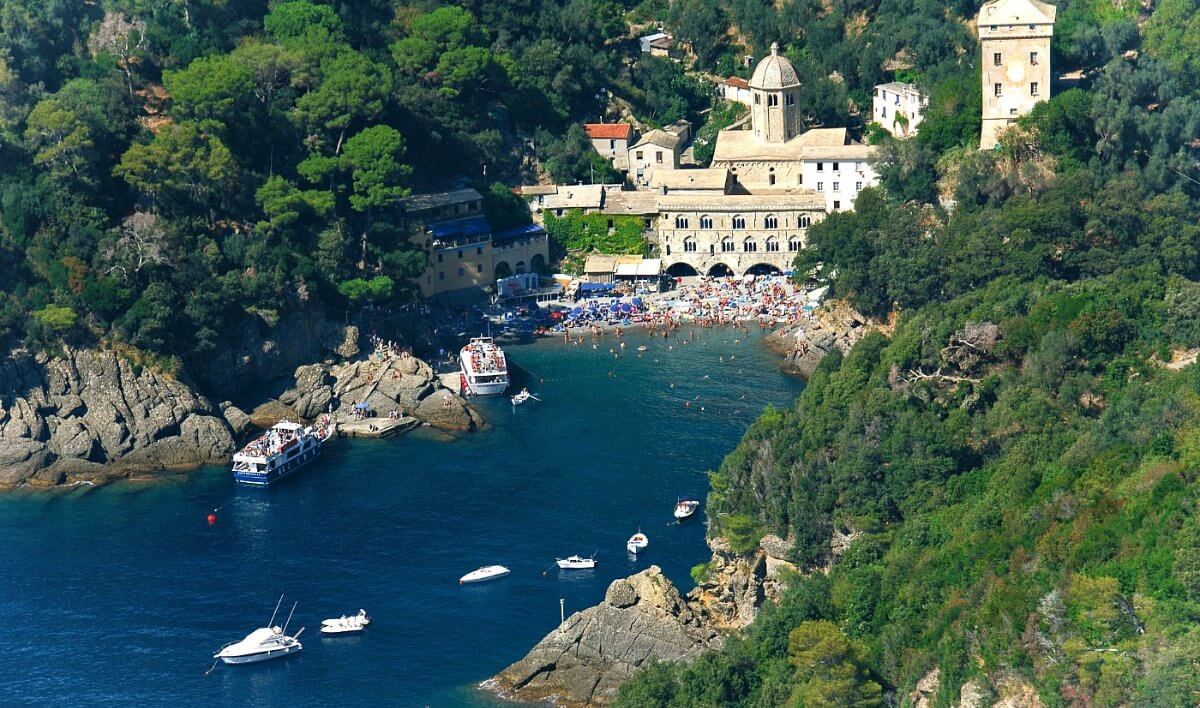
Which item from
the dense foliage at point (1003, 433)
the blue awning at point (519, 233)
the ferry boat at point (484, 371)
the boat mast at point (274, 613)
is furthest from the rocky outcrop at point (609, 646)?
the blue awning at point (519, 233)

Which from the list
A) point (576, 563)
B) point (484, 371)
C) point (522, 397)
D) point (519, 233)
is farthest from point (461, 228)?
point (576, 563)

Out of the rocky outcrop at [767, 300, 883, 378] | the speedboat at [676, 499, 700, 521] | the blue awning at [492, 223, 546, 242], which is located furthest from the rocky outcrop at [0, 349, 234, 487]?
the rocky outcrop at [767, 300, 883, 378]

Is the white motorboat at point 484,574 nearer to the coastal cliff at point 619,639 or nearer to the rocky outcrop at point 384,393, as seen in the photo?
the coastal cliff at point 619,639

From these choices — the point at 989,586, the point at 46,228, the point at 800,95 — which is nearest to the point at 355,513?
the point at 46,228

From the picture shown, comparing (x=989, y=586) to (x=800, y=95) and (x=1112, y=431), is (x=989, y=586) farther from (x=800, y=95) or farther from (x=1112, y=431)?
(x=800, y=95)

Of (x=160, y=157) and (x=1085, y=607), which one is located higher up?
(x=160, y=157)
